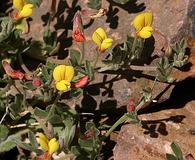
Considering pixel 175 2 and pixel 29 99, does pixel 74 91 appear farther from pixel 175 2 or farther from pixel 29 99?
pixel 175 2

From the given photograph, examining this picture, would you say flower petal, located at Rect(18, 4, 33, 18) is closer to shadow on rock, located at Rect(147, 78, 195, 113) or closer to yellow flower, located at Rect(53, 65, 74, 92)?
yellow flower, located at Rect(53, 65, 74, 92)

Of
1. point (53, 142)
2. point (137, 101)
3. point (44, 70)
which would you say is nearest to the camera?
point (53, 142)

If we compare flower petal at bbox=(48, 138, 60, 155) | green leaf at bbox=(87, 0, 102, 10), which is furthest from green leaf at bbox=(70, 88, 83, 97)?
green leaf at bbox=(87, 0, 102, 10)

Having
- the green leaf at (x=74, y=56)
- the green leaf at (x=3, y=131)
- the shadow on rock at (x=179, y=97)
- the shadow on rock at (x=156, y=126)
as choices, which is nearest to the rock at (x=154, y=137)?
the shadow on rock at (x=156, y=126)

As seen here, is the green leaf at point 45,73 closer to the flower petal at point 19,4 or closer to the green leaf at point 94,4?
the flower petal at point 19,4

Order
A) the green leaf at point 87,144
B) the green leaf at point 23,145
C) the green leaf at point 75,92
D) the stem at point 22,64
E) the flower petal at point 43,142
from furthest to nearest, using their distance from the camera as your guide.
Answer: the stem at point 22,64
the green leaf at point 75,92
the green leaf at point 87,144
the green leaf at point 23,145
the flower petal at point 43,142

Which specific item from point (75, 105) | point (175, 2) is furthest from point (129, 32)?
point (75, 105)
